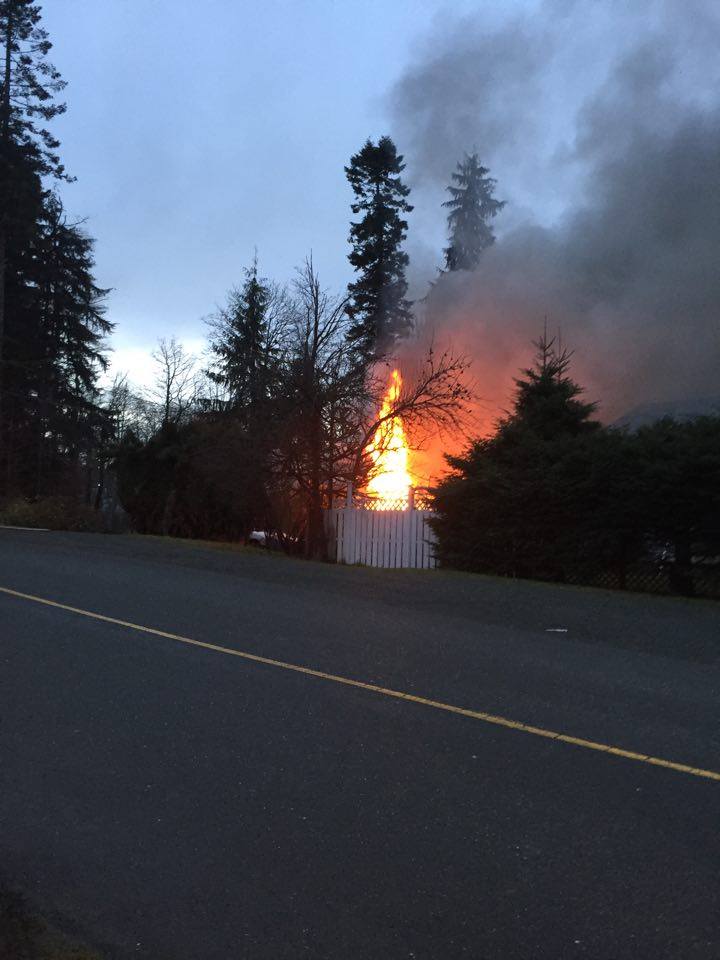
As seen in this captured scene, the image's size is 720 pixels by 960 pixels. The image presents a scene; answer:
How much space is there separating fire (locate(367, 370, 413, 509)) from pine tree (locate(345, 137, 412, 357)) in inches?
985

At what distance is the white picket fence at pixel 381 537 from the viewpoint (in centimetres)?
1970

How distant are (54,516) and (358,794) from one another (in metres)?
27.1

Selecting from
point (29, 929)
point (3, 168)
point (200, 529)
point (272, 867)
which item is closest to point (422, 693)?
point (272, 867)

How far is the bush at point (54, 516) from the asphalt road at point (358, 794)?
20.8 m

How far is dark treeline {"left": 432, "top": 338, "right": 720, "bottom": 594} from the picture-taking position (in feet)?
46.5

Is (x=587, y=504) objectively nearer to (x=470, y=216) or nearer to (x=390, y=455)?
(x=390, y=455)

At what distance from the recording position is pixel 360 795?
15.2ft

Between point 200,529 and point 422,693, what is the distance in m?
23.7

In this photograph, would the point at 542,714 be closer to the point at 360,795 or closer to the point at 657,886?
the point at 360,795

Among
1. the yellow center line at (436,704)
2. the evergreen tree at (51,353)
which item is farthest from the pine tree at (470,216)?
the yellow center line at (436,704)

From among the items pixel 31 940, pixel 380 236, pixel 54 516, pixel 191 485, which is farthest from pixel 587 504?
pixel 380 236

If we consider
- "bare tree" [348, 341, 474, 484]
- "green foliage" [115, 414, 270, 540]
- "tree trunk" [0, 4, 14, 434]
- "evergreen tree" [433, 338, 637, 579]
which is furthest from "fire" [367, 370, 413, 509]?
"tree trunk" [0, 4, 14, 434]

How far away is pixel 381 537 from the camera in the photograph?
68.4 feet

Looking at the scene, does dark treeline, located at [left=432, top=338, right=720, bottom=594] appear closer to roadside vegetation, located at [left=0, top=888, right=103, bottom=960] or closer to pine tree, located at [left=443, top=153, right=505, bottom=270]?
roadside vegetation, located at [left=0, top=888, right=103, bottom=960]
